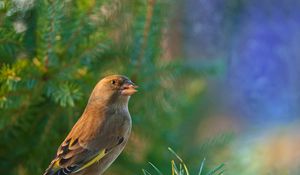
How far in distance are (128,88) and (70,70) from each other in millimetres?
202

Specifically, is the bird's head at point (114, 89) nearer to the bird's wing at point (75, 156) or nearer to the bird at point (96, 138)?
the bird at point (96, 138)

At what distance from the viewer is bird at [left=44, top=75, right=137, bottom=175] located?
5.44 ft

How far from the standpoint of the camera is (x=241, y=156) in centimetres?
205

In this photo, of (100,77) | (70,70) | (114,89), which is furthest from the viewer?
(114,89)

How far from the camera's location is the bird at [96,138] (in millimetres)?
1659

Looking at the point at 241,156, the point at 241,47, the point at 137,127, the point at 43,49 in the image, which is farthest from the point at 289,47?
the point at 43,49

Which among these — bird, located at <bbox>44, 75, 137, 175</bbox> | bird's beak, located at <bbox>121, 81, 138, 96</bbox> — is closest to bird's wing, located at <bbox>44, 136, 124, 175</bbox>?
bird, located at <bbox>44, 75, 137, 175</bbox>

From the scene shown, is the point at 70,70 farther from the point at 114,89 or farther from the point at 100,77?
the point at 114,89

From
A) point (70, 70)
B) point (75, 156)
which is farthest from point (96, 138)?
point (70, 70)

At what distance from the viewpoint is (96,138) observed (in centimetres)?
177

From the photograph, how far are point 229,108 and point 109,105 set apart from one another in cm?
251

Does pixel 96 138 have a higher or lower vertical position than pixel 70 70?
lower

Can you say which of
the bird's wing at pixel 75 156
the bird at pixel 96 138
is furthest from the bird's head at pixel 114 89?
the bird's wing at pixel 75 156

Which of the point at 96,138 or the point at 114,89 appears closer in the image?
the point at 96,138
